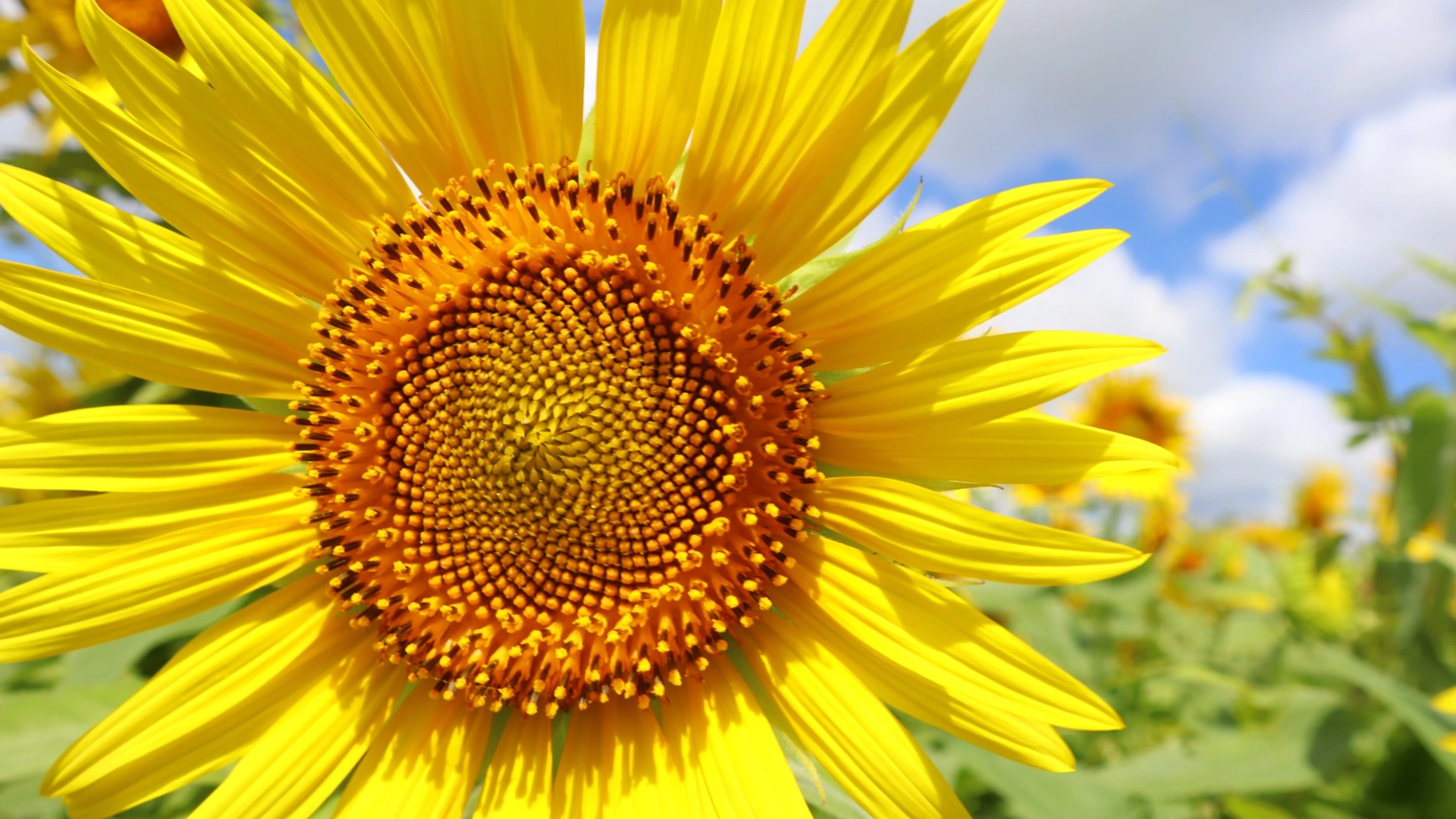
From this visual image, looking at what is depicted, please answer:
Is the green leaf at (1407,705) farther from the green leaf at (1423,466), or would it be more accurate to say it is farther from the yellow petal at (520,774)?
the yellow petal at (520,774)

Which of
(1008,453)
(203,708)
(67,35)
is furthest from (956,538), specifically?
(67,35)

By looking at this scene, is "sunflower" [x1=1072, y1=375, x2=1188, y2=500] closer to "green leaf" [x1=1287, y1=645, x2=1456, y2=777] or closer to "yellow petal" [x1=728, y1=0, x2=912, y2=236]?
"green leaf" [x1=1287, y1=645, x2=1456, y2=777]

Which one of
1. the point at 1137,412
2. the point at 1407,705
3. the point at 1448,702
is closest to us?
the point at 1448,702

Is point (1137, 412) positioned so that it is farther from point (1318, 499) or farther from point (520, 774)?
point (520, 774)

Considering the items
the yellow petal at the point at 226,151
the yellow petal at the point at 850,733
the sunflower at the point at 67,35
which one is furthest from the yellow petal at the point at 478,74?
the sunflower at the point at 67,35

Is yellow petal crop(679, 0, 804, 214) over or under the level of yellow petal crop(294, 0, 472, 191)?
over

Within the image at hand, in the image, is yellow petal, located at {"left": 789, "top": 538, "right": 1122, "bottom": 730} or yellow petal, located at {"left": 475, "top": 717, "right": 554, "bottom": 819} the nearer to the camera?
yellow petal, located at {"left": 789, "top": 538, "right": 1122, "bottom": 730}

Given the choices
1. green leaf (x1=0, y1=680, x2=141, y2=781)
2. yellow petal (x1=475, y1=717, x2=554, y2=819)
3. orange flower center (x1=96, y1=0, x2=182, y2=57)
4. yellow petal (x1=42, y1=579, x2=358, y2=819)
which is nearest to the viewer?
yellow petal (x1=42, y1=579, x2=358, y2=819)

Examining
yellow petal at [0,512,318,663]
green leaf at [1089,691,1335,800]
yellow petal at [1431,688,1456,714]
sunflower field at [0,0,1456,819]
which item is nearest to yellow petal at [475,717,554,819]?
sunflower field at [0,0,1456,819]
